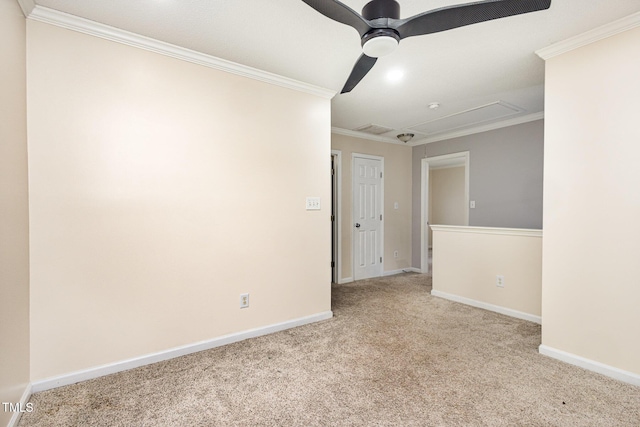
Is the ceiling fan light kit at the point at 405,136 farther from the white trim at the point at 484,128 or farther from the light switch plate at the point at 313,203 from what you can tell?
the light switch plate at the point at 313,203

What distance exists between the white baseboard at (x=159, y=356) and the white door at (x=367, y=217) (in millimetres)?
1907

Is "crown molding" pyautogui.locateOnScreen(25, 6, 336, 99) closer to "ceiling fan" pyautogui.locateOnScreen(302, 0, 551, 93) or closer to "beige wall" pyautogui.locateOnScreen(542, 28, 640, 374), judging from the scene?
"ceiling fan" pyautogui.locateOnScreen(302, 0, 551, 93)

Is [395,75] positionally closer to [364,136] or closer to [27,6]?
[364,136]

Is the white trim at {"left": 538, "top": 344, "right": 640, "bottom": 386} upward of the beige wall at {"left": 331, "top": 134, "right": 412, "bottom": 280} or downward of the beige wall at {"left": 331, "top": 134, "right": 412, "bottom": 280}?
downward

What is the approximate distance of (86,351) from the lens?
6.42 ft

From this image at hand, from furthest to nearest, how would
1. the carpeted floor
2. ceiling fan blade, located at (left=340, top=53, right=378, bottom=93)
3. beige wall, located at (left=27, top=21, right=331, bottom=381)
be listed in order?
beige wall, located at (left=27, top=21, right=331, bottom=381) < ceiling fan blade, located at (left=340, top=53, right=378, bottom=93) < the carpeted floor

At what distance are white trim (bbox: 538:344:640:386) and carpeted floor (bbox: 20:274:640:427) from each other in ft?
0.18

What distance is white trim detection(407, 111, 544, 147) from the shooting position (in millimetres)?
3808

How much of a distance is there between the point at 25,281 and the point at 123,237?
0.55 m

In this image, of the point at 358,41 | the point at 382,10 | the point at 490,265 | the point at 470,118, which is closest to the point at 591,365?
the point at 490,265

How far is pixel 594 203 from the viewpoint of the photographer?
2.05 metres

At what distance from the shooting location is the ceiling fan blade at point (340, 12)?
129 cm

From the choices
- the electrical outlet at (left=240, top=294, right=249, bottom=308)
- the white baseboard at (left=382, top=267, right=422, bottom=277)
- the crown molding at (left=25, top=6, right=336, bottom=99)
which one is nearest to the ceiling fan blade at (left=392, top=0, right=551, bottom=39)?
the crown molding at (left=25, top=6, right=336, bottom=99)

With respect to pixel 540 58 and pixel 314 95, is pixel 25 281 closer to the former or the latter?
pixel 314 95
